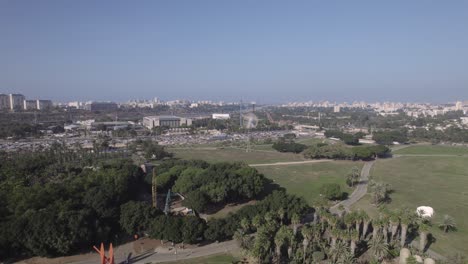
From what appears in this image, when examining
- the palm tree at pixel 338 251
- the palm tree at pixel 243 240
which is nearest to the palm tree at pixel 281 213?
the palm tree at pixel 243 240

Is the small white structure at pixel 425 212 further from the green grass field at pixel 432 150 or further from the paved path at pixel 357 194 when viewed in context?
the green grass field at pixel 432 150

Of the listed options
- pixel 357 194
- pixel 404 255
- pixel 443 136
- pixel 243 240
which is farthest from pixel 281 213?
pixel 443 136

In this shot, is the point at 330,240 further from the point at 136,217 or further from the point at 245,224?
the point at 136,217

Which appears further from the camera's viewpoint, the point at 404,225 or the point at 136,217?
the point at 136,217

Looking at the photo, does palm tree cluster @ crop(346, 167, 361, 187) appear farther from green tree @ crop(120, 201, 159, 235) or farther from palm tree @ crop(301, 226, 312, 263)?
green tree @ crop(120, 201, 159, 235)

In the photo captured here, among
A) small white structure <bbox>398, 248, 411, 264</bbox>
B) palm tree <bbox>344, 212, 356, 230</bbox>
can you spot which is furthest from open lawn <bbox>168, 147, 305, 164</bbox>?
small white structure <bbox>398, 248, 411, 264</bbox>

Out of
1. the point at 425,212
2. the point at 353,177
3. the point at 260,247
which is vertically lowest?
the point at 425,212

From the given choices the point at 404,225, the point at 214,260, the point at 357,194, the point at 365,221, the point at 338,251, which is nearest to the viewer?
the point at 338,251
